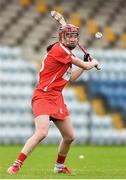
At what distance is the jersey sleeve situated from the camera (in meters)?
11.9

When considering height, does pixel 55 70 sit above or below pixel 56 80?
above

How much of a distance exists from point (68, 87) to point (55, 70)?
34.4 ft

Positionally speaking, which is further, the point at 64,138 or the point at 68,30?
the point at 64,138

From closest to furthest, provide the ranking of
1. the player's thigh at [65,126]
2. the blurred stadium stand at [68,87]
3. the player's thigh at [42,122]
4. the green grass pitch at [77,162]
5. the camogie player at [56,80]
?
the green grass pitch at [77,162]
the player's thigh at [42,122]
the camogie player at [56,80]
the player's thigh at [65,126]
the blurred stadium stand at [68,87]

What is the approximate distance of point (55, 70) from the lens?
1198 centimetres

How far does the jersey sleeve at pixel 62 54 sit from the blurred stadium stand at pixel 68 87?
9571 millimetres

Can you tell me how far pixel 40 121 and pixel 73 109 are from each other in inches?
406

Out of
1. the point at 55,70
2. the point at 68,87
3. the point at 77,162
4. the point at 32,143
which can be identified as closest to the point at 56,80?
the point at 55,70

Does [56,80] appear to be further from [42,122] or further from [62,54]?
[42,122]

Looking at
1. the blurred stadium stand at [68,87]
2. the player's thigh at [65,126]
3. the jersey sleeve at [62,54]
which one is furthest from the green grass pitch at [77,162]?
the jersey sleeve at [62,54]

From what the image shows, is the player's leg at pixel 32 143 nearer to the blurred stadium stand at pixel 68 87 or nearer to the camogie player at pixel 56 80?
the camogie player at pixel 56 80

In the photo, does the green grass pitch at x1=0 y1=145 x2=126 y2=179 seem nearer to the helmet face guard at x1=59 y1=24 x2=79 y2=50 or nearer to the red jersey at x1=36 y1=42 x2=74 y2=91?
the red jersey at x1=36 y1=42 x2=74 y2=91

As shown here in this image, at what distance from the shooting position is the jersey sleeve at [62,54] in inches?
467

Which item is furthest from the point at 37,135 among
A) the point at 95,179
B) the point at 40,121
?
the point at 95,179
